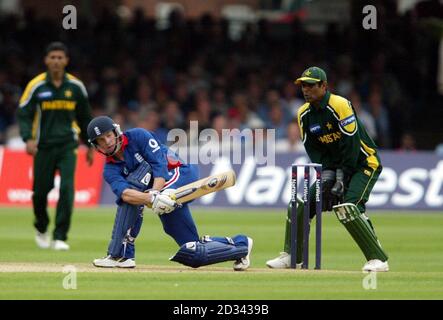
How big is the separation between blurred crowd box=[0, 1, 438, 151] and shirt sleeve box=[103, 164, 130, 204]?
1268cm

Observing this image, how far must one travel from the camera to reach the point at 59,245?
15.7 m

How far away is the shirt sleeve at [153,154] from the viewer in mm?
11953

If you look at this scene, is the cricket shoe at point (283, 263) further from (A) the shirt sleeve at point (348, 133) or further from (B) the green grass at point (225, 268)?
(A) the shirt sleeve at point (348, 133)

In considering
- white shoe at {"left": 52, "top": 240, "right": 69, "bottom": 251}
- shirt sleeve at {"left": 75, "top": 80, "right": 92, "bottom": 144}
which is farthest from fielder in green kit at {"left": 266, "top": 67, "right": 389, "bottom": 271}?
shirt sleeve at {"left": 75, "top": 80, "right": 92, "bottom": 144}

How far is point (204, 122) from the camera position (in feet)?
80.6

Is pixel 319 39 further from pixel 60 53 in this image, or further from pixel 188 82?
pixel 60 53

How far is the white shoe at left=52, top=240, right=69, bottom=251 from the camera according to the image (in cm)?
1562

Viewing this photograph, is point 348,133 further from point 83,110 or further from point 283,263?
→ point 83,110

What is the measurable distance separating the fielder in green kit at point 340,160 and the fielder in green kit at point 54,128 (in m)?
3.91

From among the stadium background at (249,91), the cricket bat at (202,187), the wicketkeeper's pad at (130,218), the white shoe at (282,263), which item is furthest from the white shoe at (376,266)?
the stadium background at (249,91)

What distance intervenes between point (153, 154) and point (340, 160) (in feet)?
6.75

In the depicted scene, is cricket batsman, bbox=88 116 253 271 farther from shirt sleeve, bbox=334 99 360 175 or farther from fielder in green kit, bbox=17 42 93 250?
fielder in green kit, bbox=17 42 93 250

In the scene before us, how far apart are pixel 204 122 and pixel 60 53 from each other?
9101mm

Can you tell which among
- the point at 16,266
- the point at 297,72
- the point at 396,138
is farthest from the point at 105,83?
the point at 16,266
